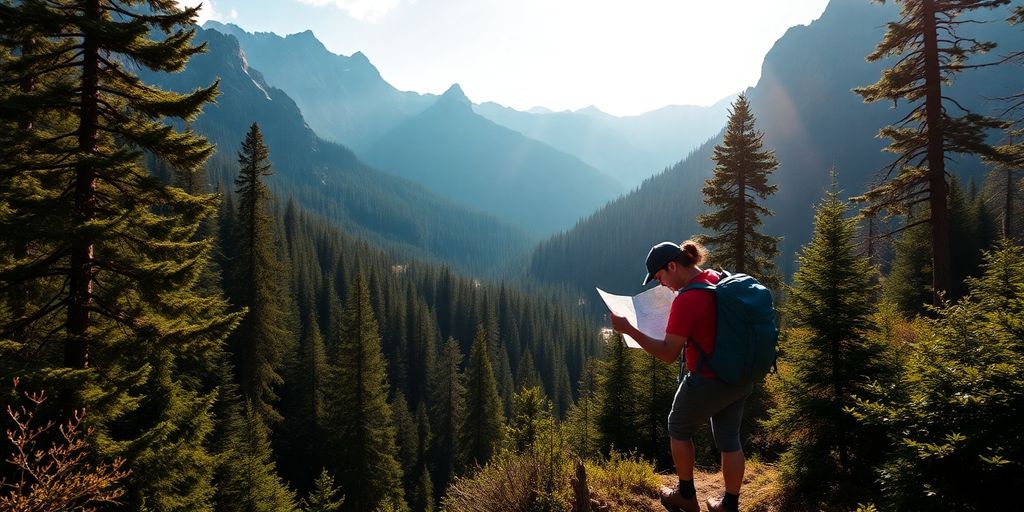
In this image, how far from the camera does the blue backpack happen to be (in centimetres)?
346

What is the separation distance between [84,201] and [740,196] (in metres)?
16.8

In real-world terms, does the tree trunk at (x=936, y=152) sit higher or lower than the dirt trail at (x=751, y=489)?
higher

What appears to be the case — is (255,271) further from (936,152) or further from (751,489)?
(936,152)

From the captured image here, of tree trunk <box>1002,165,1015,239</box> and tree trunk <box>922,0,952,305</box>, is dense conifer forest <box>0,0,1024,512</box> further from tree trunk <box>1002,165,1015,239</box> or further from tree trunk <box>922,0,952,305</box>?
tree trunk <box>1002,165,1015,239</box>

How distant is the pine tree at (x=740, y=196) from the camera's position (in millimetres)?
14992

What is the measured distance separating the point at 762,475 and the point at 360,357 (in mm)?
18674

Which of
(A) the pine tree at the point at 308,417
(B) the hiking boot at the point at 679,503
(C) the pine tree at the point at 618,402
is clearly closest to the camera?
(B) the hiking boot at the point at 679,503

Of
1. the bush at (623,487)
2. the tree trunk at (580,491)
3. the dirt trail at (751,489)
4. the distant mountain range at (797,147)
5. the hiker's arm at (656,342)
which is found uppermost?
the distant mountain range at (797,147)

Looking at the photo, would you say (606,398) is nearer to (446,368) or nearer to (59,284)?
(59,284)

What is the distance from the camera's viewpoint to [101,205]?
688 cm

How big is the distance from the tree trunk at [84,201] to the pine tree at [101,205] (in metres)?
0.02

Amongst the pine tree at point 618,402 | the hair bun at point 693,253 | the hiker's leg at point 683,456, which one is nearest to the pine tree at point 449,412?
the pine tree at point 618,402

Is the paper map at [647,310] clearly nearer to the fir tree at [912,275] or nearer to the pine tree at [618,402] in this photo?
the pine tree at [618,402]

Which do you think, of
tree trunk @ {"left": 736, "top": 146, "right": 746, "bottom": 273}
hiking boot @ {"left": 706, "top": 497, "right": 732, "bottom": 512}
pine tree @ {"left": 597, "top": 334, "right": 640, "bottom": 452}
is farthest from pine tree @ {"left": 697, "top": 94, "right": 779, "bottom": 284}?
hiking boot @ {"left": 706, "top": 497, "right": 732, "bottom": 512}
